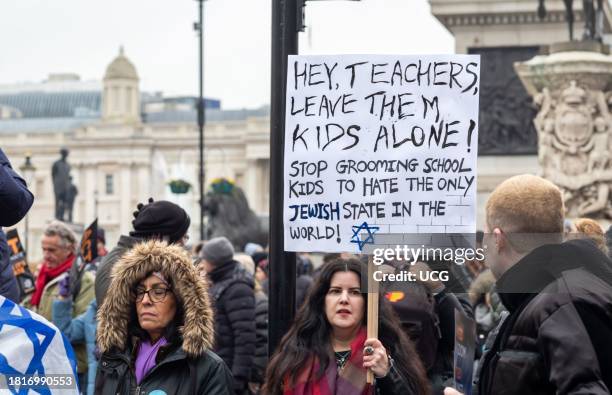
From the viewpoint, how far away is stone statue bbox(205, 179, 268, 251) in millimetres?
40500

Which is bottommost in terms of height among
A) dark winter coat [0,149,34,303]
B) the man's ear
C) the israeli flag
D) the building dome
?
the israeli flag

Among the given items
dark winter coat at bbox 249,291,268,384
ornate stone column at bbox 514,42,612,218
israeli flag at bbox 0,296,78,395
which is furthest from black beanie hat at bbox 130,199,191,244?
ornate stone column at bbox 514,42,612,218

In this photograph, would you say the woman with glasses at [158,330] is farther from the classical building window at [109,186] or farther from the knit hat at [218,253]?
the classical building window at [109,186]

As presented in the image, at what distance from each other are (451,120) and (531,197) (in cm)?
126

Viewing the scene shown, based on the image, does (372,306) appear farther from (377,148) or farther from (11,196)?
(11,196)

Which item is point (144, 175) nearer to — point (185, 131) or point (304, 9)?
point (185, 131)

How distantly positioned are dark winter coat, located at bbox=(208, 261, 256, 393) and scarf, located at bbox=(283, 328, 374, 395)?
11.8 ft

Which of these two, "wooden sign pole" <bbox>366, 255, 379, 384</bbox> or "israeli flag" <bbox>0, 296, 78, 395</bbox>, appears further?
"wooden sign pole" <bbox>366, 255, 379, 384</bbox>

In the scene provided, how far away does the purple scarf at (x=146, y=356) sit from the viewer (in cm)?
579

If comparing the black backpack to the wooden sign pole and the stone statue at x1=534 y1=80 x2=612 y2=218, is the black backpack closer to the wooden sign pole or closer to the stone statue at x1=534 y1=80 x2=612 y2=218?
the wooden sign pole

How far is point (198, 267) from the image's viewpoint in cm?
620

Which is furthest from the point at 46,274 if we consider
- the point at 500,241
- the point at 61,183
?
the point at 61,183

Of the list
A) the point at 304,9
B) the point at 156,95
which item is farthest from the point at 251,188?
the point at 304,9

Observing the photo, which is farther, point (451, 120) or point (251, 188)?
point (251, 188)
